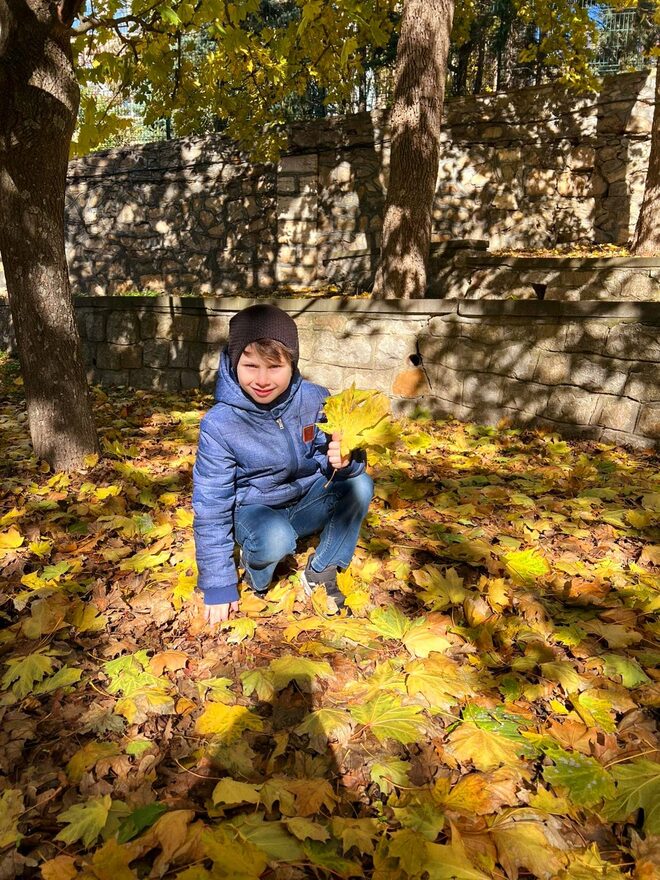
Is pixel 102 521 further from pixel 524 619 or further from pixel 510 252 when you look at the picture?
pixel 510 252

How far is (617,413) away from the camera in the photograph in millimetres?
3652

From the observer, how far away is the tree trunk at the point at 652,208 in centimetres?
643

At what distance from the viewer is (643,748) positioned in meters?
1.39

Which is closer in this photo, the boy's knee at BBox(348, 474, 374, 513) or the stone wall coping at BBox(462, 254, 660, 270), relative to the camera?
the boy's knee at BBox(348, 474, 374, 513)

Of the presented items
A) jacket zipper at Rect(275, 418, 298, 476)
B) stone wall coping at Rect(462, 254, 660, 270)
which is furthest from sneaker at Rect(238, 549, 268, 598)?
stone wall coping at Rect(462, 254, 660, 270)

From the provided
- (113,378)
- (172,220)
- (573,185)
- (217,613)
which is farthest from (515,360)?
(172,220)

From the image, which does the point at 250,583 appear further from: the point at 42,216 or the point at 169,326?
the point at 169,326

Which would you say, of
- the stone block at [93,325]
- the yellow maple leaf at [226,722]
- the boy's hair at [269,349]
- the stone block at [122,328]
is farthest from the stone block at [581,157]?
the yellow maple leaf at [226,722]

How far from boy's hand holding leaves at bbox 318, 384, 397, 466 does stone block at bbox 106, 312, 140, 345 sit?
14.9 feet

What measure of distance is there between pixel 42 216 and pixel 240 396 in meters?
2.02

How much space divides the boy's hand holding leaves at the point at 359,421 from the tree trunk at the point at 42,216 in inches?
84.3

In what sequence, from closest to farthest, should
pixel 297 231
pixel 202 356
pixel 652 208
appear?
1. pixel 202 356
2. pixel 652 208
3. pixel 297 231

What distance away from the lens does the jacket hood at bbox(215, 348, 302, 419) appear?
1859 millimetres

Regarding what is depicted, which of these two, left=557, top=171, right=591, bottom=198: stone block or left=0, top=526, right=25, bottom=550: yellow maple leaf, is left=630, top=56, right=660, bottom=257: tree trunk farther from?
left=0, top=526, right=25, bottom=550: yellow maple leaf
